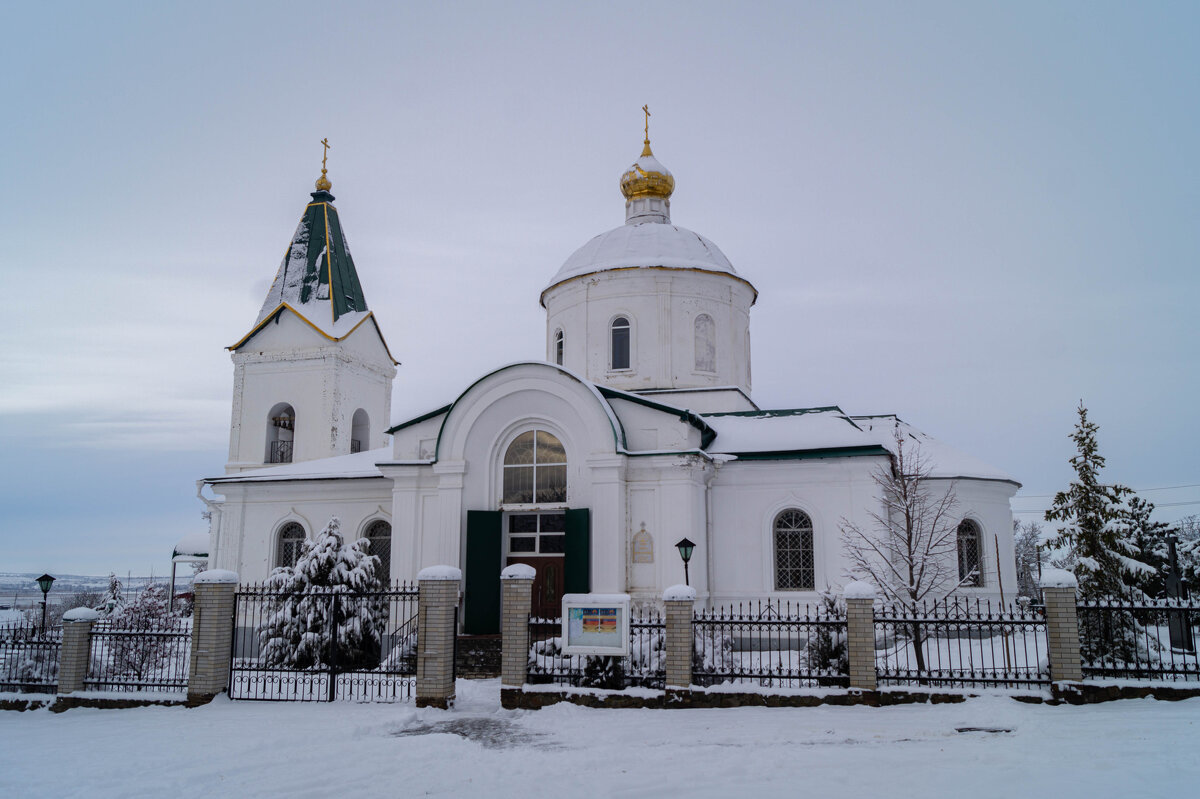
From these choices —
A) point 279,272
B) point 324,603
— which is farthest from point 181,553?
point 324,603

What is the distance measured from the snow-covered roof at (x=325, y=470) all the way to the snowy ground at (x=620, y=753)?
10.4 meters

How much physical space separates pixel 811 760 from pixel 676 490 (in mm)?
9239

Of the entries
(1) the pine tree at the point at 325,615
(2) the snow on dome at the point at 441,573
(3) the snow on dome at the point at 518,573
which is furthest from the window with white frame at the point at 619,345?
(2) the snow on dome at the point at 441,573

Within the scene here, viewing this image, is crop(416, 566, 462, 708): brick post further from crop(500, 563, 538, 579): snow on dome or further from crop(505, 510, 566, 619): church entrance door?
crop(505, 510, 566, 619): church entrance door

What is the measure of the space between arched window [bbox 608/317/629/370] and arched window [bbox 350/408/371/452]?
928 cm

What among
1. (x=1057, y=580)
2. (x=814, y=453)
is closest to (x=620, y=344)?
(x=814, y=453)

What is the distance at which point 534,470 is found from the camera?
18.9m

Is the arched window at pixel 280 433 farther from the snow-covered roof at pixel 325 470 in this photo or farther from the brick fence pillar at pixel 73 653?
the brick fence pillar at pixel 73 653

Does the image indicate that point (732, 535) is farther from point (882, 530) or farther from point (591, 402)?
point (591, 402)

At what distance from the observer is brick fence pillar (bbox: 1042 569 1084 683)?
11.3 meters

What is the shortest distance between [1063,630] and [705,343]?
A: 13.0 m

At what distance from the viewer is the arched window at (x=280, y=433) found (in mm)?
26609

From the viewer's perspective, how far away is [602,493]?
59.0 feet

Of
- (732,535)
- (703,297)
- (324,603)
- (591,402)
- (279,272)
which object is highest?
(279,272)
